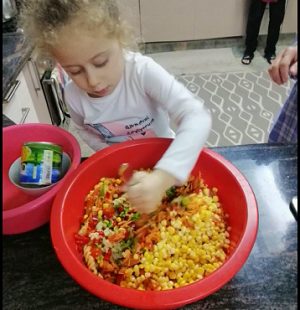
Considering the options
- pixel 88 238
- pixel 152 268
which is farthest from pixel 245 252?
pixel 88 238

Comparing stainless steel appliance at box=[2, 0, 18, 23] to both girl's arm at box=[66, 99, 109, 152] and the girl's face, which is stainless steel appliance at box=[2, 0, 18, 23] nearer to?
girl's arm at box=[66, 99, 109, 152]

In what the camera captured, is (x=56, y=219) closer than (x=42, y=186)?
Yes

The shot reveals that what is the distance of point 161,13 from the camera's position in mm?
3102

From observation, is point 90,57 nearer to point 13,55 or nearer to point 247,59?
point 13,55

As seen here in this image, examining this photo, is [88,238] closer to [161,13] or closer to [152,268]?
[152,268]

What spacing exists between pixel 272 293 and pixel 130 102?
694mm

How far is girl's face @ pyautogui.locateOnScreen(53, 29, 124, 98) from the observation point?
762 mm

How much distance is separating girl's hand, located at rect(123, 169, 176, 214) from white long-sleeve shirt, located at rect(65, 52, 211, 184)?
0.04 metres

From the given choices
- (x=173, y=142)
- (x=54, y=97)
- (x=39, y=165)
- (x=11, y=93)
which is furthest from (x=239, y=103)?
(x=39, y=165)

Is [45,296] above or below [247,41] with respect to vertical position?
above

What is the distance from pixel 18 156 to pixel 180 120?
526 millimetres

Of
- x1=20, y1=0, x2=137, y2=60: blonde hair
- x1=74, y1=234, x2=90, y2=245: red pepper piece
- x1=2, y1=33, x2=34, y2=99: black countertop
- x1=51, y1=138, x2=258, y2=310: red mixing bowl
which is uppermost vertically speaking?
x1=20, y1=0, x2=137, y2=60: blonde hair

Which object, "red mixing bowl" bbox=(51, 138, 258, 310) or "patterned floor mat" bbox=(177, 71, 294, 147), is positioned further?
"patterned floor mat" bbox=(177, 71, 294, 147)

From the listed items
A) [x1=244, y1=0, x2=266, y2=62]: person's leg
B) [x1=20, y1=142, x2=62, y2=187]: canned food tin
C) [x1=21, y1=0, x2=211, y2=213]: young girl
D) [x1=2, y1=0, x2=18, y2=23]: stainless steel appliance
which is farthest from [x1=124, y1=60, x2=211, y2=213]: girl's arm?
[x1=244, y1=0, x2=266, y2=62]: person's leg
